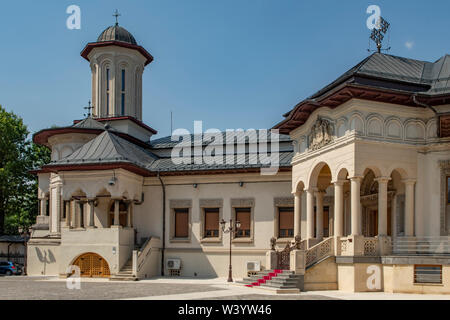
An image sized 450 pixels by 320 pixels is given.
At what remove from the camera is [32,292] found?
1914 cm

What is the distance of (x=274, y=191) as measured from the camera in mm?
28031

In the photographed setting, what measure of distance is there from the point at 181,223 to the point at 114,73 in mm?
10626

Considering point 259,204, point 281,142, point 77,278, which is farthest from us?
point 281,142

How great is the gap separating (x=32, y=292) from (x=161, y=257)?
10.3m

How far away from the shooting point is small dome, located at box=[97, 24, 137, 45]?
34125 millimetres

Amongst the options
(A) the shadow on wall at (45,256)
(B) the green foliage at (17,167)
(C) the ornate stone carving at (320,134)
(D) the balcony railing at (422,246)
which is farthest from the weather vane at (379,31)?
(B) the green foliage at (17,167)

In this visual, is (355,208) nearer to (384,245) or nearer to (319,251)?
(384,245)

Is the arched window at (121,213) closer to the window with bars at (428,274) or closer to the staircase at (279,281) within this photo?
the staircase at (279,281)

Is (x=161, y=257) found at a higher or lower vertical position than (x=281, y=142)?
lower

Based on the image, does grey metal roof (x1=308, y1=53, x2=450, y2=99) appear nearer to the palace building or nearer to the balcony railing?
the palace building

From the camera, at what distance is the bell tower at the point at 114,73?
110 feet
